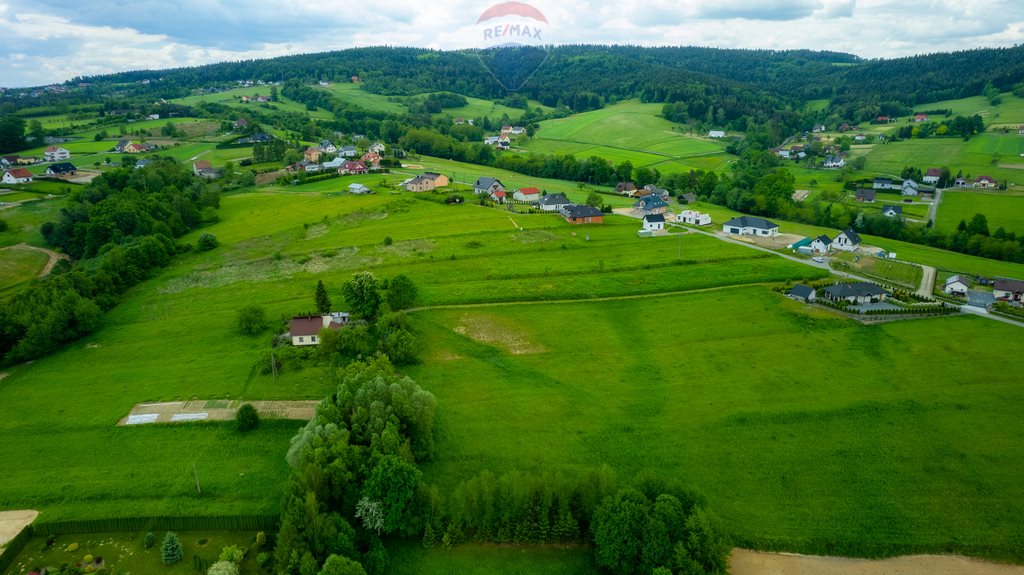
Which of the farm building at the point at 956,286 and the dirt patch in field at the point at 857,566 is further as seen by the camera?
the farm building at the point at 956,286

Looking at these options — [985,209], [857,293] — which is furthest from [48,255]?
[985,209]

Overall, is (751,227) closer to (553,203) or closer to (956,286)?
(956,286)

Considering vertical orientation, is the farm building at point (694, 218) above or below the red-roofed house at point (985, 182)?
below

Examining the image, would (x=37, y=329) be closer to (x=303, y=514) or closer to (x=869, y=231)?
(x=303, y=514)

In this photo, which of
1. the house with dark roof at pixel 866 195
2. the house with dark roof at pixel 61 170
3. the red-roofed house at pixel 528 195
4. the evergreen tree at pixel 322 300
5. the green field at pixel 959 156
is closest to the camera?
the evergreen tree at pixel 322 300

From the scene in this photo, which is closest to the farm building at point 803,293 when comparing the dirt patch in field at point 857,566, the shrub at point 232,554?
Result: the dirt patch in field at point 857,566

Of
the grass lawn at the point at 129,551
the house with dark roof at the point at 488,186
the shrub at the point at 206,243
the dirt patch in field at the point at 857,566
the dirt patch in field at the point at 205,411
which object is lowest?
the grass lawn at the point at 129,551

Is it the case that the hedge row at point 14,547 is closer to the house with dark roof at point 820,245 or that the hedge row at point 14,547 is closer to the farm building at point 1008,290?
the house with dark roof at point 820,245

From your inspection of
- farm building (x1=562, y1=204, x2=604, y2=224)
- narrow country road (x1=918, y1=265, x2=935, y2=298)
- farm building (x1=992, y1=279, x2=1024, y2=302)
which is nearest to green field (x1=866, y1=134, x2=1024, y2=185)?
narrow country road (x1=918, y1=265, x2=935, y2=298)

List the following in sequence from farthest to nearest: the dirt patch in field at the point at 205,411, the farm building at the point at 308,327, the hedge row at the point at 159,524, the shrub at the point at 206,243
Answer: the shrub at the point at 206,243
the farm building at the point at 308,327
the dirt patch in field at the point at 205,411
the hedge row at the point at 159,524
